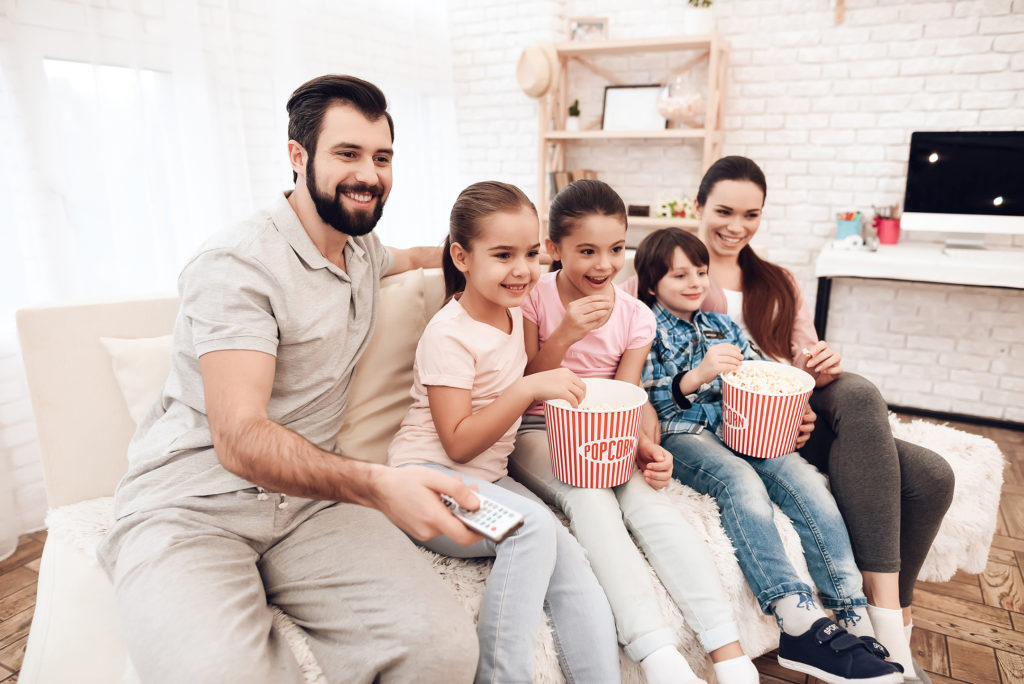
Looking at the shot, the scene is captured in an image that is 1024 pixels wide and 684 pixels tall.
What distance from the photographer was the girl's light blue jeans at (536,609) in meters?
1.04

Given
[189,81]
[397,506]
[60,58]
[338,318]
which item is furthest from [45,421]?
[189,81]

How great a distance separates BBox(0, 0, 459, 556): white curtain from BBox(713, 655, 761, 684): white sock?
5.10 ft

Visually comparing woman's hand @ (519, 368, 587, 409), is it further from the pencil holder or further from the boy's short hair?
the pencil holder

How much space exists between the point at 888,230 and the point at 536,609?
2.89m

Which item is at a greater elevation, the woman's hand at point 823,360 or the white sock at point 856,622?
the woman's hand at point 823,360

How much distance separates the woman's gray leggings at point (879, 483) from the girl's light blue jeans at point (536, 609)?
661 millimetres

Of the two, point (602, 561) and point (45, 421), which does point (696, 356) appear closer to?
point (602, 561)

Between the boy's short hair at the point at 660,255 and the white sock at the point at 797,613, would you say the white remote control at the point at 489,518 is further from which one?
the boy's short hair at the point at 660,255

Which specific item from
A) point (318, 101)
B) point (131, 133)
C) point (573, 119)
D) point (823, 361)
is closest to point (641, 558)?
point (823, 361)

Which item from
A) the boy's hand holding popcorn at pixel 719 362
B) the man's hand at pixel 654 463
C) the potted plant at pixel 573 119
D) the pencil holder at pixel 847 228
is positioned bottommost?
the man's hand at pixel 654 463

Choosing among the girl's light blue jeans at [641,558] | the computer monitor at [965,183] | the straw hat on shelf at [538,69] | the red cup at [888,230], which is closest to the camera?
the girl's light blue jeans at [641,558]

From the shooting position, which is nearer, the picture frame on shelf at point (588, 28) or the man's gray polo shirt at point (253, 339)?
the man's gray polo shirt at point (253, 339)

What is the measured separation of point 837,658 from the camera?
1.18m

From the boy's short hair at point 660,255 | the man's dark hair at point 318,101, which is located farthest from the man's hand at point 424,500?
the boy's short hair at point 660,255
